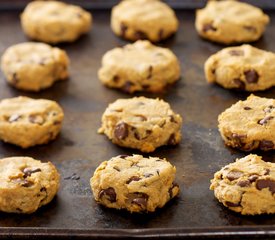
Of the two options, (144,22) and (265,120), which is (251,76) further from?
(144,22)

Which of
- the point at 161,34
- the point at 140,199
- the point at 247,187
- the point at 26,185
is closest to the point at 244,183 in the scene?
the point at 247,187

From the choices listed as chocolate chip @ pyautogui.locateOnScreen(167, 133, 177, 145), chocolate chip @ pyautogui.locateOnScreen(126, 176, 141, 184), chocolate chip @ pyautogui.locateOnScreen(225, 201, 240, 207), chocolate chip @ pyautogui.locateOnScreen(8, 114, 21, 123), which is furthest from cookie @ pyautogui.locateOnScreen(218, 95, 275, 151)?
chocolate chip @ pyautogui.locateOnScreen(8, 114, 21, 123)

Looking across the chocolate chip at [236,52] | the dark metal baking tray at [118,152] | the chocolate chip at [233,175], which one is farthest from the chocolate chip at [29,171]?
the chocolate chip at [236,52]

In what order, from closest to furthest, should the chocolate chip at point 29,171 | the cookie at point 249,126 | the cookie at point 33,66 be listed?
1. the chocolate chip at point 29,171
2. the cookie at point 249,126
3. the cookie at point 33,66

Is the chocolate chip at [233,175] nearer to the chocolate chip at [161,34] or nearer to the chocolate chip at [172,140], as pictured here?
the chocolate chip at [172,140]

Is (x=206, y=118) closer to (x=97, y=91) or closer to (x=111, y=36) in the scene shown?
(x=97, y=91)

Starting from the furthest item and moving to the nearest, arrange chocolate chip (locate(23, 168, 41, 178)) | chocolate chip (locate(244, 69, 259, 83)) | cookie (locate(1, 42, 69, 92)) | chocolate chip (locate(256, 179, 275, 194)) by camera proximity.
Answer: cookie (locate(1, 42, 69, 92))
chocolate chip (locate(244, 69, 259, 83))
chocolate chip (locate(23, 168, 41, 178))
chocolate chip (locate(256, 179, 275, 194))

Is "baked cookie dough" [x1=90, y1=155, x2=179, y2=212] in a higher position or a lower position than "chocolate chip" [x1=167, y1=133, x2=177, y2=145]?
higher

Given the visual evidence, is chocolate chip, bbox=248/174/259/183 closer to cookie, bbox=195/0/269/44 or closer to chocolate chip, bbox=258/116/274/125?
chocolate chip, bbox=258/116/274/125

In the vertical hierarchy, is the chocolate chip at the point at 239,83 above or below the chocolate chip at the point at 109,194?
above
